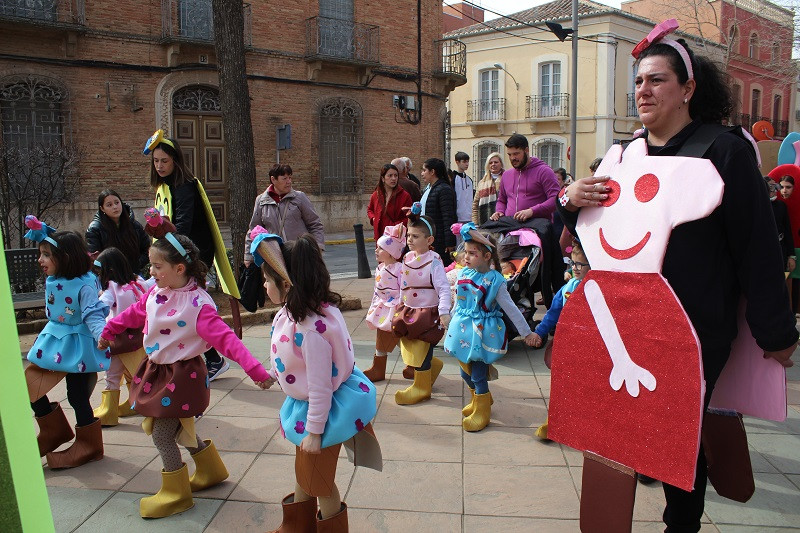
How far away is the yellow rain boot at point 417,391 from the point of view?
4887mm

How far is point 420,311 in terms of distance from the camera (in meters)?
4.99

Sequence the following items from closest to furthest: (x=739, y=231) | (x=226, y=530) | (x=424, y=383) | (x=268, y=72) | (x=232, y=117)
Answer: (x=739, y=231) → (x=226, y=530) → (x=424, y=383) → (x=232, y=117) → (x=268, y=72)

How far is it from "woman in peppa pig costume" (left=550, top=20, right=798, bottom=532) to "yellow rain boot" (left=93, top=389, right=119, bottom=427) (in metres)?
3.15

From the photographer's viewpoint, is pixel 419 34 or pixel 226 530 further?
pixel 419 34

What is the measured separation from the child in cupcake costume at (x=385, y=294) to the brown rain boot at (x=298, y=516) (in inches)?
94.1

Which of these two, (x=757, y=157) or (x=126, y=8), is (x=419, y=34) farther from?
(x=757, y=157)

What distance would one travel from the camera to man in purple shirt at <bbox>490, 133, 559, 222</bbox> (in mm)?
6242

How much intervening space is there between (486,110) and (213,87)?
60.2ft

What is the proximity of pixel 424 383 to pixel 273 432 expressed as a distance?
1.18 meters

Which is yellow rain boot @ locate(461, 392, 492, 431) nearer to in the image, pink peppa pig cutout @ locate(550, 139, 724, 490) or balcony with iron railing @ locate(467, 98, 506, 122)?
pink peppa pig cutout @ locate(550, 139, 724, 490)

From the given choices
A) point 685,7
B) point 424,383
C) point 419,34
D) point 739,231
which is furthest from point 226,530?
point 685,7

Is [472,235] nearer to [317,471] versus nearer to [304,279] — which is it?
[304,279]

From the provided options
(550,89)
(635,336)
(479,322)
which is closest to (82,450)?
(479,322)

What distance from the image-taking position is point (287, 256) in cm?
290
